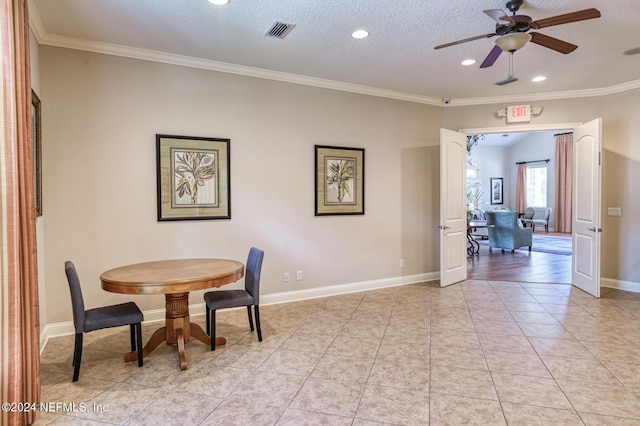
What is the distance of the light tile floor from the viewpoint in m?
2.20

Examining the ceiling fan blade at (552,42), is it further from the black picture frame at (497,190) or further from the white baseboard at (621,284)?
the black picture frame at (497,190)

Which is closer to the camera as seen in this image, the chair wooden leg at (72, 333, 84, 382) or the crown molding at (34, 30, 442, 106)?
the chair wooden leg at (72, 333, 84, 382)

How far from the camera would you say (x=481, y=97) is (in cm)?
546

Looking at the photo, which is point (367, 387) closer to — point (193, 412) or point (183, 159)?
point (193, 412)

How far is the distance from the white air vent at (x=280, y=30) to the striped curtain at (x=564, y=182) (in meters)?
11.4

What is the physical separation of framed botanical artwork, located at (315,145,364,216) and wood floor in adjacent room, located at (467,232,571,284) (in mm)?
2571

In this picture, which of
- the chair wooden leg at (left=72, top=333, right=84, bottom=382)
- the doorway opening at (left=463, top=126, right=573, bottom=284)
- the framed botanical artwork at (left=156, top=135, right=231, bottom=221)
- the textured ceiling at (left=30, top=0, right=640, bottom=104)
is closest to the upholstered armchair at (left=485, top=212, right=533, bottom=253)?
the doorway opening at (left=463, top=126, right=573, bottom=284)

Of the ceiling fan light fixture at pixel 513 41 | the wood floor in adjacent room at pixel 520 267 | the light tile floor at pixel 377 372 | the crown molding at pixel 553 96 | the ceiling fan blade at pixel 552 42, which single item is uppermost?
the crown molding at pixel 553 96

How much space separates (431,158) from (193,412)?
186 inches

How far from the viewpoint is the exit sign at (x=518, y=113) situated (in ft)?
17.5

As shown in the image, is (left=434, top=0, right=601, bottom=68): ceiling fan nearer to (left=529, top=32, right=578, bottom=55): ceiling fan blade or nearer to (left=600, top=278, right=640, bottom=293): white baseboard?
(left=529, top=32, right=578, bottom=55): ceiling fan blade

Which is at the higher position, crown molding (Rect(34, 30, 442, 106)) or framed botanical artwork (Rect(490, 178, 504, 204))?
crown molding (Rect(34, 30, 442, 106))

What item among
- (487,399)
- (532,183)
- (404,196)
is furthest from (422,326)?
(532,183)

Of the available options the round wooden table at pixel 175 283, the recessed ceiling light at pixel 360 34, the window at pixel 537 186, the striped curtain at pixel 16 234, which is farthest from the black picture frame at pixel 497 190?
the striped curtain at pixel 16 234
